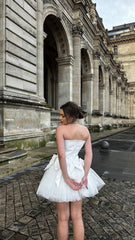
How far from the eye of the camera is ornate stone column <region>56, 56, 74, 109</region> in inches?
547

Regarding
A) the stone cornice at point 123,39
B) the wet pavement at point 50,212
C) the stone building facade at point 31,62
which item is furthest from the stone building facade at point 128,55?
the wet pavement at point 50,212

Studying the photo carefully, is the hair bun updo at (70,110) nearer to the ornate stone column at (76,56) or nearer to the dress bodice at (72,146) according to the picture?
the dress bodice at (72,146)

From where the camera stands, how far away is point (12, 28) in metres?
7.25

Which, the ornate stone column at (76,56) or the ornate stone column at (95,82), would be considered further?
the ornate stone column at (95,82)

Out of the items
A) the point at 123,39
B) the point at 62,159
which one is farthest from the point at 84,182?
the point at 123,39

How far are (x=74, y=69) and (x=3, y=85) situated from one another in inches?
345

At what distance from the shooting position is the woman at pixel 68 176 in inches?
66.9

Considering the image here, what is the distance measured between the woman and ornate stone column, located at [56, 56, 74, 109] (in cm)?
1229

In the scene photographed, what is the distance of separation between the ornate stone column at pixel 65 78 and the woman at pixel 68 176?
12.3m

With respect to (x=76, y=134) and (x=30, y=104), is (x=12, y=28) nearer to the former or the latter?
(x=30, y=104)

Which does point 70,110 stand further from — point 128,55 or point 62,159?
point 128,55

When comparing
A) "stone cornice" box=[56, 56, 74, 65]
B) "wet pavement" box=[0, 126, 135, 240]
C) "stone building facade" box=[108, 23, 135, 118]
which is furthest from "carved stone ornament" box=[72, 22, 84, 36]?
"stone building facade" box=[108, 23, 135, 118]

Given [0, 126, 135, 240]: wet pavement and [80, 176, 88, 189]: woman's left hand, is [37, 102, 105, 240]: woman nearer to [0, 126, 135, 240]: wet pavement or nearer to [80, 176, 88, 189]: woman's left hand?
[80, 176, 88, 189]: woman's left hand

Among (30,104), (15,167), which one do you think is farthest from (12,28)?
(15,167)
